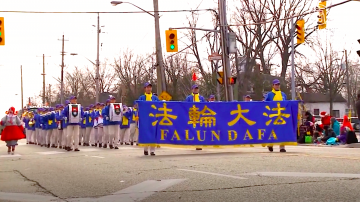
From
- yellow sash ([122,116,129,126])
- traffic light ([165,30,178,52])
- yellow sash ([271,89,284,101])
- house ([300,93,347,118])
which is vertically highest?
traffic light ([165,30,178,52])

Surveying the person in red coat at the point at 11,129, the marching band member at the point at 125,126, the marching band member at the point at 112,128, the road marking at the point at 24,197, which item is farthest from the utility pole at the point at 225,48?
the road marking at the point at 24,197

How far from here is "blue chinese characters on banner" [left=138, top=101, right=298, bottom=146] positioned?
15625 mm

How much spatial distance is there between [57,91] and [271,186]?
9318cm

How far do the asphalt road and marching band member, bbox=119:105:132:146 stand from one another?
9.77m

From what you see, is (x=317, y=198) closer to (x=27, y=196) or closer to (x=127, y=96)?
(x=27, y=196)

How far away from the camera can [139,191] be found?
880 cm

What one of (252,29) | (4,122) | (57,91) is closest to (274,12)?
(252,29)

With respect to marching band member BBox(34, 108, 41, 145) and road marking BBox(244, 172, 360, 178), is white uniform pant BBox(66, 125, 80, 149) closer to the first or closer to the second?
marching band member BBox(34, 108, 41, 145)

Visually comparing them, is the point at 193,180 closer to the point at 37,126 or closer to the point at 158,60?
the point at 158,60

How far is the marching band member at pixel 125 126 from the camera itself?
76.3 ft

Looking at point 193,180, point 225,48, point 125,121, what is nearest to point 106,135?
point 125,121

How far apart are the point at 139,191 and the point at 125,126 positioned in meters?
15.1

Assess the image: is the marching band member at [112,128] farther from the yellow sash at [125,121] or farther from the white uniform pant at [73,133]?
the white uniform pant at [73,133]

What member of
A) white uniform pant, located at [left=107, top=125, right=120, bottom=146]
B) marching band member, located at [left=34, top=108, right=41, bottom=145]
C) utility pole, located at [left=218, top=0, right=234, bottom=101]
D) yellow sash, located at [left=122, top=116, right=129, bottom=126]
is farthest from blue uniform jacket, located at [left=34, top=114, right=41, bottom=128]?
utility pole, located at [left=218, top=0, right=234, bottom=101]
